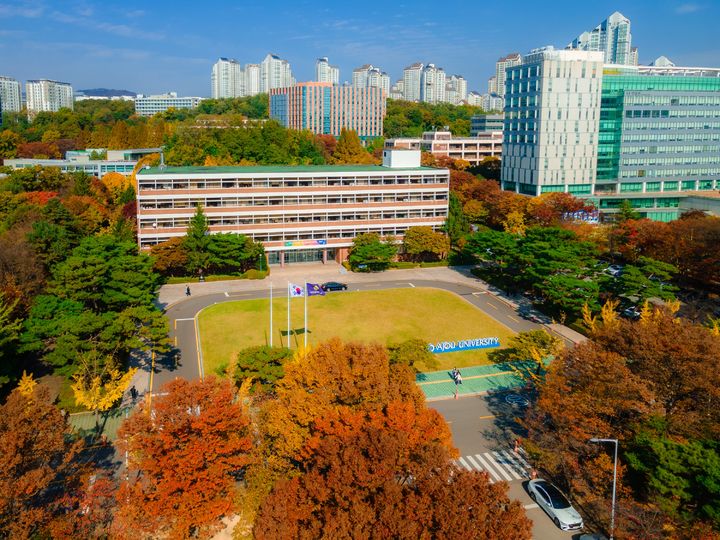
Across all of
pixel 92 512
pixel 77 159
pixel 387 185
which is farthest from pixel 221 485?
pixel 77 159

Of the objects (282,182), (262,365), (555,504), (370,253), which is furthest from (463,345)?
(282,182)

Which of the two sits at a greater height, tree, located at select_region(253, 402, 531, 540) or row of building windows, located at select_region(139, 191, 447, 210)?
row of building windows, located at select_region(139, 191, 447, 210)

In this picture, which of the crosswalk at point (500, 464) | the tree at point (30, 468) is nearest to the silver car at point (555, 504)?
the crosswalk at point (500, 464)

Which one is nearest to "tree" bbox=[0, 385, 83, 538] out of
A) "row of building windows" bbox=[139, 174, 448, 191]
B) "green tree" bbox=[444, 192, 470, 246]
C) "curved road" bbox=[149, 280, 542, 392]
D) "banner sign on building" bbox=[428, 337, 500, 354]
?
"curved road" bbox=[149, 280, 542, 392]

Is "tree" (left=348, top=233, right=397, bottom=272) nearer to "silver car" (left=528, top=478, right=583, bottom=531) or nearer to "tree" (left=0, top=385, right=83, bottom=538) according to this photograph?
"silver car" (left=528, top=478, right=583, bottom=531)

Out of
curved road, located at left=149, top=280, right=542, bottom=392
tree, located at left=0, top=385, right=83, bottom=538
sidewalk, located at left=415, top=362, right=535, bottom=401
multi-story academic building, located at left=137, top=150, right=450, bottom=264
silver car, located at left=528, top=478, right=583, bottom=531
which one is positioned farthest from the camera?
multi-story academic building, located at left=137, top=150, right=450, bottom=264

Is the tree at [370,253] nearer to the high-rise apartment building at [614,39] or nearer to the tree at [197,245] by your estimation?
the tree at [197,245]
